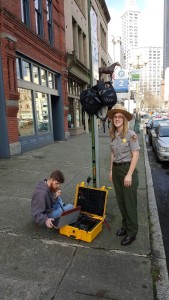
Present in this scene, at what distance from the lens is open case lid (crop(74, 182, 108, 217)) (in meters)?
3.96

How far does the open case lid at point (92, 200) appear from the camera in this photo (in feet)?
13.0

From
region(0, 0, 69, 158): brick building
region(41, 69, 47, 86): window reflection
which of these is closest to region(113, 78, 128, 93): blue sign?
region(0, 0, 69, 158): brick building

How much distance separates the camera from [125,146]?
3.42m

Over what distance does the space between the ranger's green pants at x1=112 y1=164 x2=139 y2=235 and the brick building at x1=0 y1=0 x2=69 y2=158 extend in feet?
21.4

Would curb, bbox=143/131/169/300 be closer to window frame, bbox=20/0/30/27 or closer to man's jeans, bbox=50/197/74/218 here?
man's jeans, bbox=50/197/74/218

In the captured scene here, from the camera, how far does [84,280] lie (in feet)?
9.10

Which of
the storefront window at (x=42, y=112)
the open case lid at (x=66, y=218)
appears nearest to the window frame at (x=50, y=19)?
the storefront window at (x=42, y=112)

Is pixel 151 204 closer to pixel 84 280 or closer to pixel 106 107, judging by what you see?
pixel 106 107

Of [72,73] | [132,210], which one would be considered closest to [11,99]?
[132,210]

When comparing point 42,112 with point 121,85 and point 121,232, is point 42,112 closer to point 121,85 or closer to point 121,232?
point 121,85

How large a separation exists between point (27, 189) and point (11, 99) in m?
4.70

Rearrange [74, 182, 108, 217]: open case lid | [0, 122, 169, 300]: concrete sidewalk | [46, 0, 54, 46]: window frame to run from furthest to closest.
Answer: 1. [46, 0, 54, 46]: window frame
2. [74, 182, 108, 217]: open case lid
3. [0, 122, 169, 300]: concrete sidewalk

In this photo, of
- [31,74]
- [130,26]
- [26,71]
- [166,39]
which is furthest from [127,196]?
[166,39]

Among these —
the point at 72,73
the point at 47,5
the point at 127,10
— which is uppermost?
the point at 127,10
